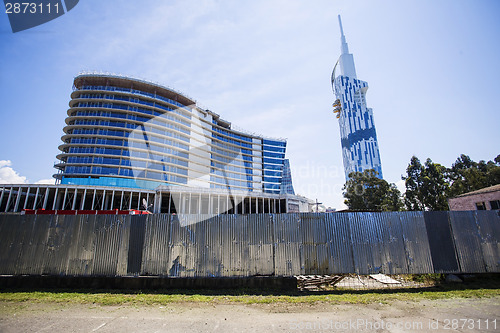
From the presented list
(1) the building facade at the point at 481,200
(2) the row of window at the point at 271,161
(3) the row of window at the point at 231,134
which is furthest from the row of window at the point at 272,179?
(1) the building facade at the point at 481,200

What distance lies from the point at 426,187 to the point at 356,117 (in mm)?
113436

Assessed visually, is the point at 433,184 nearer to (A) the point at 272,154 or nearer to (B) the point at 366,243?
(B) the point at 366,243

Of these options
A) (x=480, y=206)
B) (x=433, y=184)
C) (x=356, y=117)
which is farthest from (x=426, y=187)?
(x=356, y=117)

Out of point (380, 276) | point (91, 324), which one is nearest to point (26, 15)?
point (91, 324)

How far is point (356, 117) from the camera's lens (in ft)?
451

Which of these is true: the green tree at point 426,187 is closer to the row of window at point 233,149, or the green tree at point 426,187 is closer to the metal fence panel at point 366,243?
the metal fence panel at point 366,243

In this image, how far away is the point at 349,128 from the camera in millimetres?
139000

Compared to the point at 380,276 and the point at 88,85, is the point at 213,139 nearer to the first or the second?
the point at 88,85

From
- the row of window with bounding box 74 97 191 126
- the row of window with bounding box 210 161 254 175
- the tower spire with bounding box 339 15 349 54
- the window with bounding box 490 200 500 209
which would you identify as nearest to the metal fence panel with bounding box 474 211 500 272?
the window with bounding box 490 200 500 209

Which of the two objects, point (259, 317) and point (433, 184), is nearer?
point (259, 317)

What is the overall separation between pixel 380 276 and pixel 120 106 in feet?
224

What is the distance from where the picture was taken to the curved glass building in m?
54.6

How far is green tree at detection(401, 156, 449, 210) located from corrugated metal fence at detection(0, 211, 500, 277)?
104 feet

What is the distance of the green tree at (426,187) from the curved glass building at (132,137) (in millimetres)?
51555
